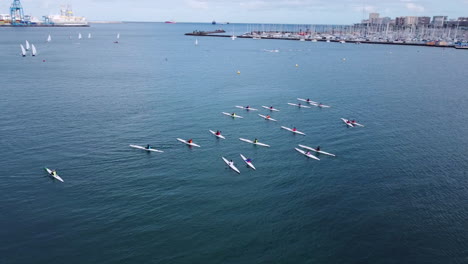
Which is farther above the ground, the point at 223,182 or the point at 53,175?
the point at 53,175

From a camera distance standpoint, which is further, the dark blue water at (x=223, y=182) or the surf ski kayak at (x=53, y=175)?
the surf ski kayak at (x=53, y=175)

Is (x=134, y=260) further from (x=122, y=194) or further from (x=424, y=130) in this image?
(x=424, y=130)

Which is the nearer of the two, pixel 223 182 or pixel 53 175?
pixel 53 175

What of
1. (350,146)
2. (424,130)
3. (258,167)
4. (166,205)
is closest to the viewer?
(166,205)

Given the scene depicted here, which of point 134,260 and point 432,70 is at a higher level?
point 432,70

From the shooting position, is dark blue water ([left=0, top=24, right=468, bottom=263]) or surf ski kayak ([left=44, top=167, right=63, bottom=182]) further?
surf ski kayak ([left=44, top=167, right=63, bottom=182])

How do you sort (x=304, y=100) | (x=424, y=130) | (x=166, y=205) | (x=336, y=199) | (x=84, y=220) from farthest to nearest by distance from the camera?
(x=304, y=100) < (x=424, y=130) < (x=336, y=199) < (x=166, y=205) < (x=84, y=220)

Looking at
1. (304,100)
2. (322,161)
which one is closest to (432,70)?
(304,100)

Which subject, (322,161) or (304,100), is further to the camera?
(304,100)
